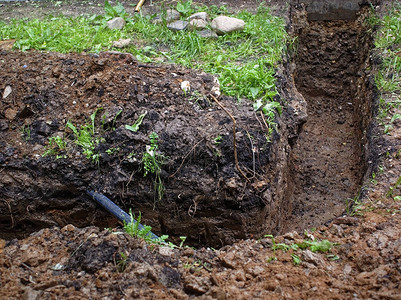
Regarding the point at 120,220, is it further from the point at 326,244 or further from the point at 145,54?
the point at 145,54

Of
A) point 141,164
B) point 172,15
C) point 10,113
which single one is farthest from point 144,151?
point 172,15

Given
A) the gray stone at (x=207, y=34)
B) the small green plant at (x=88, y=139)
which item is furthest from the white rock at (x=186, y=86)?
the gray stone at (x=207, y=34)

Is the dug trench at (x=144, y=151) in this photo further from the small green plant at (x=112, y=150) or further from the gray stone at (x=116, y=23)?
the gray stone at (x=116, y=23)

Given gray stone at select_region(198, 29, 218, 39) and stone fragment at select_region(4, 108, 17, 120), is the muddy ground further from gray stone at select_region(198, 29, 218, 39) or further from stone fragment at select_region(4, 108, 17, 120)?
gray stone at select_region(198, 29, 218, 39)

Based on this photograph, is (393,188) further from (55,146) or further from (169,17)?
Answer: (169,17)

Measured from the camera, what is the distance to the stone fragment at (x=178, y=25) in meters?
4.74

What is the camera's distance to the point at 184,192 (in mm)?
3543

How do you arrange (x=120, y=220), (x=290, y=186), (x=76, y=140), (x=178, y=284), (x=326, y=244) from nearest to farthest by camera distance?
(x=178, y=284)
(x=326, y=244)
(x=120, y=220)
(x=76, y=140)
(x=290, y=186)

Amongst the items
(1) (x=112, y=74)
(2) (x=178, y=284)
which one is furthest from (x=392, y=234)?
(1) (x=112, y=74)

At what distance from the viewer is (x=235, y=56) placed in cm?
437

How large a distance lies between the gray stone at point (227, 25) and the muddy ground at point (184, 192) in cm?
66

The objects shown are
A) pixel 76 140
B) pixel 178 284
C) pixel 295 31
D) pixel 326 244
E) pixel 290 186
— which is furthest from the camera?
pixel 295 31

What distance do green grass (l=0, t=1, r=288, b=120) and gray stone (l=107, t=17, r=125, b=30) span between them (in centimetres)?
7

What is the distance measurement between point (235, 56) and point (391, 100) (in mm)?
1529
